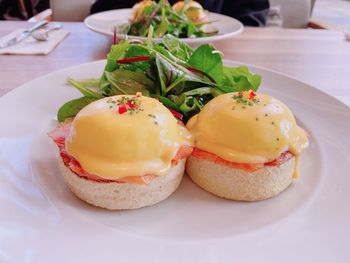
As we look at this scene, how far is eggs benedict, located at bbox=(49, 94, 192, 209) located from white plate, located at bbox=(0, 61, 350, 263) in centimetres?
5

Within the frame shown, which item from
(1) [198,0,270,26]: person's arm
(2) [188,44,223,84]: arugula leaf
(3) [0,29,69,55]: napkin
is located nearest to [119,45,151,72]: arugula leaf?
(2) [188,44,223,84]: arugula leaf

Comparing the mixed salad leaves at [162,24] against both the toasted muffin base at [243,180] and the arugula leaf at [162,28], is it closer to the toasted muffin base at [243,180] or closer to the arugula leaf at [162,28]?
the arugula leaf at [162,28]

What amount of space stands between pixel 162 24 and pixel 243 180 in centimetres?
173

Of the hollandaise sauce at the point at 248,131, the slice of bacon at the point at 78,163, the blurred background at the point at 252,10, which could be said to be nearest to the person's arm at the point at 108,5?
the blurred background at the point at 252,10

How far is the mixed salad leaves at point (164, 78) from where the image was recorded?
58.4 inches

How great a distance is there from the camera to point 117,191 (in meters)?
1.04

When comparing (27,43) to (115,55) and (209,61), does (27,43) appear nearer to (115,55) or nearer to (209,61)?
(115,55)

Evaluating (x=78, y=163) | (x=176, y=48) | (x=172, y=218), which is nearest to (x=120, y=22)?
(x=176, y=48)

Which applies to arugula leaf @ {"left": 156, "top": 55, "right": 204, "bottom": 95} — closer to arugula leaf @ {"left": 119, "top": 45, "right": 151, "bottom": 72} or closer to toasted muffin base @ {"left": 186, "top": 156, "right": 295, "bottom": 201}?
arugula leaf @ {"left": 119, "top": 45, "right": 151, "bottom": 72}

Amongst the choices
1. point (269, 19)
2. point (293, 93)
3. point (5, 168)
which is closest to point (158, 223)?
point (5, 168)

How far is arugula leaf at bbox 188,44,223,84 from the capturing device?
153cm

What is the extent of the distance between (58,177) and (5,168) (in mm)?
173

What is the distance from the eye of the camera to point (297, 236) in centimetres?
95

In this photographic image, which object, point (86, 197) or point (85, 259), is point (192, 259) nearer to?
point (85, 259)
